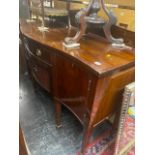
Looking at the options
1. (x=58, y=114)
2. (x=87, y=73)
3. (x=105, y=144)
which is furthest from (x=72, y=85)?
(x=105, y=144)

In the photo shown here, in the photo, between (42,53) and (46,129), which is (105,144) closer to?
(46,129)

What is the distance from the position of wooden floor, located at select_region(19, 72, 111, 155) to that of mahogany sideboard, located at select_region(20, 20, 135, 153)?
9.3 inches

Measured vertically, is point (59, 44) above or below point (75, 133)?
above

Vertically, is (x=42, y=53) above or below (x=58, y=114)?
above

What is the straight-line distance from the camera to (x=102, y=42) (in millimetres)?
1053

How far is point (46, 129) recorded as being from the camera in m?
1.37

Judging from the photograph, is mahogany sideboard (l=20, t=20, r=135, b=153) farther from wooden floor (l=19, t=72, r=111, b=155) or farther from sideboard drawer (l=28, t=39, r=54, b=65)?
wooden floor (l=19, t=72, r=111, b=155)

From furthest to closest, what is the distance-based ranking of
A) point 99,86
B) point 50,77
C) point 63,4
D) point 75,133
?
point 63,4
point 75,133
point 50,77
point 99,86

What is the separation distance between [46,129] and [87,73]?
30.5 inches
